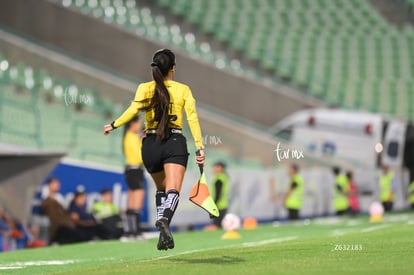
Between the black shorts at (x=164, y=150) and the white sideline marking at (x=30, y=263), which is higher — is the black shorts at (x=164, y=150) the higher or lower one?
the higher one

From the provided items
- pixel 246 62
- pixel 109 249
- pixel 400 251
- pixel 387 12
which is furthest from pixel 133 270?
pixel 387 12

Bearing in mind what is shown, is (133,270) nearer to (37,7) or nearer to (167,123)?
(167,123)

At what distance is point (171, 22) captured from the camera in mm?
39344

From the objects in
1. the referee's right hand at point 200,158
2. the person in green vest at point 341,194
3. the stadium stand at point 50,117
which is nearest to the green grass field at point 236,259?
the referee's right hand at point 200,158

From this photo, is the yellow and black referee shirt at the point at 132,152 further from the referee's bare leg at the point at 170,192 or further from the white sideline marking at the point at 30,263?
the referee's bare leg at the point at 170,192

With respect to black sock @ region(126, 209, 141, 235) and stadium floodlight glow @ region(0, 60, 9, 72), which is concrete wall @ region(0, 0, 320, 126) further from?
black sock @ region(126, 209, 141, 235)

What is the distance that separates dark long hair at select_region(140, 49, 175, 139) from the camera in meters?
11.2

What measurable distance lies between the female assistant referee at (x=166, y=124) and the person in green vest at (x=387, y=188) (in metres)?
20.3

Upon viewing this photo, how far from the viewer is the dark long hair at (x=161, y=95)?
1123 cm

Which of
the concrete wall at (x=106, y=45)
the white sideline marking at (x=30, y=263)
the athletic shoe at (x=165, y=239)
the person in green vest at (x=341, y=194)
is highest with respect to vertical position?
the concrete wall at (x=106, y=45)

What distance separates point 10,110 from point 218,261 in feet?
40.5

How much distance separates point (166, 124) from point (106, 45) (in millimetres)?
24143

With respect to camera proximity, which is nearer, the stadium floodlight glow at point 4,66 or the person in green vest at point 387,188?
the stadium floodlight glow at point 4,66

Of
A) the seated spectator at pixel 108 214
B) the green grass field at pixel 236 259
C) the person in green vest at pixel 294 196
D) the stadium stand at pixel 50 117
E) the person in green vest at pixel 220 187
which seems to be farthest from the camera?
the person in green vest at pixel 294 196
